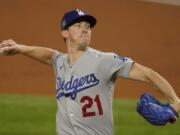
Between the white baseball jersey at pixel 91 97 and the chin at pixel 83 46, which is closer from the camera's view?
the white baseball jersey at pixel 91 97

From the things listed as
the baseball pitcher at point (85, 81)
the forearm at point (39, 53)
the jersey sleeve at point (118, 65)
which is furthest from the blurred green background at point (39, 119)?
the jersey sleeve at point (118, 65)

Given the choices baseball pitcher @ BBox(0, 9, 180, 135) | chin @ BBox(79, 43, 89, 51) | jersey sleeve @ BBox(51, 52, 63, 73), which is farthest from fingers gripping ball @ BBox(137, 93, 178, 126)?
jersey sleeve @ BBox(51, 52, 63, 73)

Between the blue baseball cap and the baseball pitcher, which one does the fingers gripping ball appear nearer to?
the baseball pitcher

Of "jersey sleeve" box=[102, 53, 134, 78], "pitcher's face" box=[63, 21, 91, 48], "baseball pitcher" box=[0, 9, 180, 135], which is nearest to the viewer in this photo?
"jersey sleeve" box=[102, 53, 134, 78]

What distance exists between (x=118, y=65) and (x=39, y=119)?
3.21 m

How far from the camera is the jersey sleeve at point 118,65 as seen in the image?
11.6ft

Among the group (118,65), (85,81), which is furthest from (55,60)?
(118,65)

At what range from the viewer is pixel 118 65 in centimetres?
361

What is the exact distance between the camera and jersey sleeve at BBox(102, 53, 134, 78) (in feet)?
11.6

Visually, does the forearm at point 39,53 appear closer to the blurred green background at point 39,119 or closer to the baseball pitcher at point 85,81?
the baseball pitcher at point 85,81

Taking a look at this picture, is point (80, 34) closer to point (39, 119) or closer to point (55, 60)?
point (55, 60)

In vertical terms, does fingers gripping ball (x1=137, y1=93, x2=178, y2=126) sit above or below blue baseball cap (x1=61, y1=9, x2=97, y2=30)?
below

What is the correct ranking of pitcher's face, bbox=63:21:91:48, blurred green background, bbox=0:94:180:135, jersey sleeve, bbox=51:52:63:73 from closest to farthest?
pitcher's face, bbox=63:21:91:48
jersey sleeve, bbox=51:52:63:73
blurred green background, bbox=0:94:180:135

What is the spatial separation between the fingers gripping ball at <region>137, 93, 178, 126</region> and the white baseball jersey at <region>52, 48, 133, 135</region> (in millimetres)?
334
